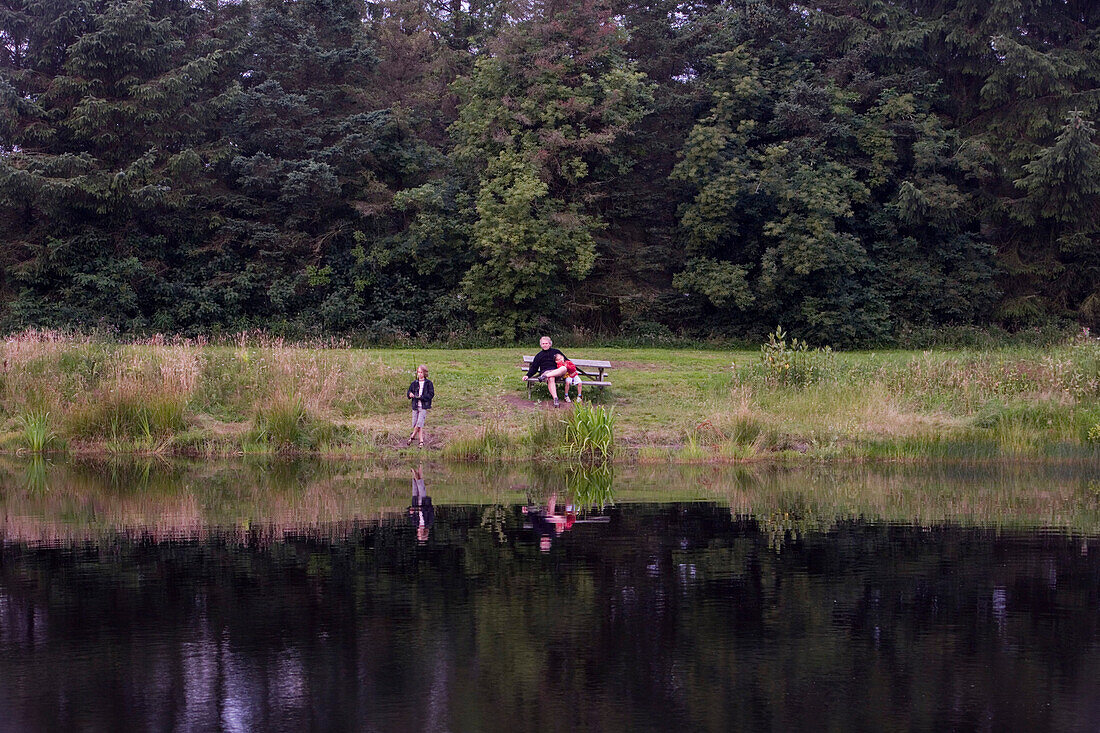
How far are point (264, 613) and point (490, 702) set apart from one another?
2.73m

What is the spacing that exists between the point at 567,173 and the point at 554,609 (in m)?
31.9

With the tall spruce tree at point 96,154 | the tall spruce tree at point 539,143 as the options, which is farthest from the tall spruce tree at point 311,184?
the tall spruce tree at point 539,143

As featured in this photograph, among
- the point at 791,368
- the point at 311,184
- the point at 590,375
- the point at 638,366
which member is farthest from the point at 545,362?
the point at 311,184

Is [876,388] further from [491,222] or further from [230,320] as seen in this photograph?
[230,320]

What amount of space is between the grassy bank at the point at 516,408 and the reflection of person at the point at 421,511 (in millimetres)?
3211

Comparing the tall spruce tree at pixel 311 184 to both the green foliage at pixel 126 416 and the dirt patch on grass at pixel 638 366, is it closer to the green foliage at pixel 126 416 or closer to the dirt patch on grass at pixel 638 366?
the dirt patch on grass at pixel 638 366

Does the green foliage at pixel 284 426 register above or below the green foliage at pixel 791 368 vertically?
below

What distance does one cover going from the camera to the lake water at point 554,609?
22.1 ft

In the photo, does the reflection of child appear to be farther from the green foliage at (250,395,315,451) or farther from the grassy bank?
the green foliage at (250,395,315,451)

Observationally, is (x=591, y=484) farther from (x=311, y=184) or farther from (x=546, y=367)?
(x=311, y=184)

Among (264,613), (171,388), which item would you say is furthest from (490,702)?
(171,388)

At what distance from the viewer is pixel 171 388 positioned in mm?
20656

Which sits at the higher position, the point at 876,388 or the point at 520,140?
the point at 520,140

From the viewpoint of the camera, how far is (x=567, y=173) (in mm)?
39562
